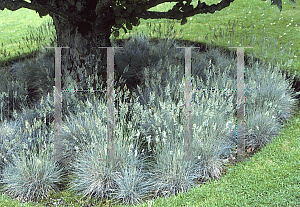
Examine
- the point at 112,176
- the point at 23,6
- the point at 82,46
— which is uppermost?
the point at 23,6

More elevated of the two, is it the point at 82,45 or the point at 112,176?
the point at 82,45

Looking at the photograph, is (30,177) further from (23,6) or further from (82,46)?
(82,46)

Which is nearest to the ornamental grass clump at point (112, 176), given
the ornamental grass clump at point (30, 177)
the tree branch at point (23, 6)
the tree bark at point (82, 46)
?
the ornamental grass clump at point (30, 177)

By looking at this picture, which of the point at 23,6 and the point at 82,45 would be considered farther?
the point at 82,45

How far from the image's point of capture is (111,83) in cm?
424

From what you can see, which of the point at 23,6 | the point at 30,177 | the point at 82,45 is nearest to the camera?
the point at 30,177

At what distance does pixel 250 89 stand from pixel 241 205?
2.04 metres

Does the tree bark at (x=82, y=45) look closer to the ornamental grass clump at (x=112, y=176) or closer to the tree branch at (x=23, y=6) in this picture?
the tree branch at (x=23, y=6)

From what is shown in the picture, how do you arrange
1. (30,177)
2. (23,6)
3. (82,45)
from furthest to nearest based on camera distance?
(82,45), (23,6), (30,177)

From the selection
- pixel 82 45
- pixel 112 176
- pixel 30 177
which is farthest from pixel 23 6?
pixel 112 176

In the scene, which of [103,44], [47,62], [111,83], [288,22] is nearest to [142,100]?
[111,83]

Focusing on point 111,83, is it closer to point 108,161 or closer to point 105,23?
point 105,23

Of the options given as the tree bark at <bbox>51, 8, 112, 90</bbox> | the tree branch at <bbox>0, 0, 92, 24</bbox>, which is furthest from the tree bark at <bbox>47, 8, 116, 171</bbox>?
the tree branch at <bbox>0, 0, 92, 24</bbox>

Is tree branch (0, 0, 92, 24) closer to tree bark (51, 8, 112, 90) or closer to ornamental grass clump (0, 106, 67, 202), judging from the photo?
tree bark (51, 8, 112, 90)
